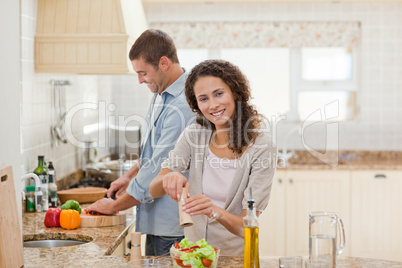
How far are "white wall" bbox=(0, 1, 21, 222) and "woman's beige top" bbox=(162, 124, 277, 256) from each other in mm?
604

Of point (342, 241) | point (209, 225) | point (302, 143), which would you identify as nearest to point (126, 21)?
point (209, 225)

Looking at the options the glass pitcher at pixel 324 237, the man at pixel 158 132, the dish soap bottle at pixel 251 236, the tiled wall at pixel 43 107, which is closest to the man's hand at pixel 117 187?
the man at pixel 158 132

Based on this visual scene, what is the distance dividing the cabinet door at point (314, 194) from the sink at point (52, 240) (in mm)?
2418

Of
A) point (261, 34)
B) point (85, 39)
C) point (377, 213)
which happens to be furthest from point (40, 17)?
point (377, 213)

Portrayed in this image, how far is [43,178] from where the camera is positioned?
3.02 metres

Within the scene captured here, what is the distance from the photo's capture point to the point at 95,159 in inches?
160

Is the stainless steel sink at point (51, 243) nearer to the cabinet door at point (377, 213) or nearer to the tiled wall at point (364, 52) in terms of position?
the cabinet door at point (377, 213)

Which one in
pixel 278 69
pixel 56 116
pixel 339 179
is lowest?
pixel 339 179

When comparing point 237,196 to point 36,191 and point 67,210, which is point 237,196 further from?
point 36,191

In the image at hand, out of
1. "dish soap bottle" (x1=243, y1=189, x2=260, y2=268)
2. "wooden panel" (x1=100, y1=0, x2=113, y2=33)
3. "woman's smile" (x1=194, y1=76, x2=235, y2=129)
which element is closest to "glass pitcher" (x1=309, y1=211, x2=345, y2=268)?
"dish soap bottle" (x1=243, y1=189, x2=260, y2=268)

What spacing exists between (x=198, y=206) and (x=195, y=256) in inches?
7.8

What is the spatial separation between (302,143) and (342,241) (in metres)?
3.67

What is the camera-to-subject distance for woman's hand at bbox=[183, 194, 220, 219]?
1.75 m

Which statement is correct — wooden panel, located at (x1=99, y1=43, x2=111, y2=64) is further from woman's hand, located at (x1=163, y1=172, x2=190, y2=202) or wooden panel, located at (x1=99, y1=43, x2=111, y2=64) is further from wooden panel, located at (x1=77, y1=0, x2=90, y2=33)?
woman's hand, located at (x1=163, y1=172, x2=190, y2=202)
